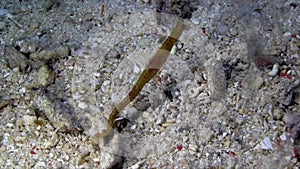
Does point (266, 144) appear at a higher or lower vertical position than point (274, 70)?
lower

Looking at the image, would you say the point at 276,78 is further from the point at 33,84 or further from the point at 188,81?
the point at 33,84

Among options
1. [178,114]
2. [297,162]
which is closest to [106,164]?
[178,114]

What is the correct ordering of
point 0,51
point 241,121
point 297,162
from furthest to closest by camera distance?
point 0,51
point 241,121
point 297,162

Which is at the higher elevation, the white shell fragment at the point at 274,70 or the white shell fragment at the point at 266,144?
the white shell fragment at the point at 274,70

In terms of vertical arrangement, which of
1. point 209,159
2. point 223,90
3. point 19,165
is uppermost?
point 223,90

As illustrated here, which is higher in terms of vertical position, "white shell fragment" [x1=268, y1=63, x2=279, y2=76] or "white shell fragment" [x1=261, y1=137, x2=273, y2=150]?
"white shell fragment" [x1=268, y1=63, x2=279, y2=76]

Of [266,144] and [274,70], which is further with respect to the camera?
[274,70]

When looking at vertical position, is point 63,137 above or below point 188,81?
below

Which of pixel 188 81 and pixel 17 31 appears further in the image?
pixel 17 31

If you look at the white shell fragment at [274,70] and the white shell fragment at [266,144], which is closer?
the white shell fragment at [266,144]

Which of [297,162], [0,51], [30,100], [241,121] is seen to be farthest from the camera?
[0,51]

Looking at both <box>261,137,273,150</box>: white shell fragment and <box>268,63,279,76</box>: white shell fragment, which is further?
<box>268,63,279,76</box>: white shell fragment
